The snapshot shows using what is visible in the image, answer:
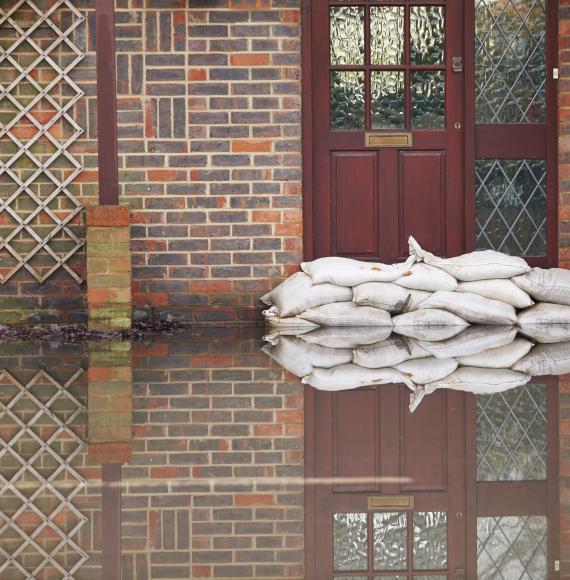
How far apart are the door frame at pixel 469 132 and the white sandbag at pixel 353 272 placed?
48 centimetres

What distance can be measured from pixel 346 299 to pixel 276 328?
46 centimetres

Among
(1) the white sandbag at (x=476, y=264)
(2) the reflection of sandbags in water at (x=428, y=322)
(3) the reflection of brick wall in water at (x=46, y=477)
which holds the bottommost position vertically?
(3) the reflection of brick wall in water at (x=46, y=477)

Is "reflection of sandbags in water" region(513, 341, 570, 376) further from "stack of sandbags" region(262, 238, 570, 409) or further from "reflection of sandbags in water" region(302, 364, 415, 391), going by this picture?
"reflection of sandbags in water" region(302, 364, 415, 391)

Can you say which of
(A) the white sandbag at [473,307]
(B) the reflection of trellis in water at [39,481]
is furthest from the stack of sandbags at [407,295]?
(B) the reflection of trellis in water at [39,481]

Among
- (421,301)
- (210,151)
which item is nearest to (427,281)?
(421,301)

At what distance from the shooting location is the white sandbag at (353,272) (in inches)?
288

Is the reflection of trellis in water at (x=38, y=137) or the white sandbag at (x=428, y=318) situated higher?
the reflection of trellis in water at (x=38, y=137)

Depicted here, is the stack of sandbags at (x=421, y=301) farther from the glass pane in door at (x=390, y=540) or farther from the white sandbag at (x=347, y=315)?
the glass pane in door at (x=390, y=540)

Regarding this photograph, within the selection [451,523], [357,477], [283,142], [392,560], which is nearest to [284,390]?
[357,477]

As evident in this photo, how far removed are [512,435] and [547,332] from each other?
130 inches

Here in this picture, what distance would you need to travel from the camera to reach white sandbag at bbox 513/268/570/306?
7.39m

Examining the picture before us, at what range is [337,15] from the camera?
792 cm

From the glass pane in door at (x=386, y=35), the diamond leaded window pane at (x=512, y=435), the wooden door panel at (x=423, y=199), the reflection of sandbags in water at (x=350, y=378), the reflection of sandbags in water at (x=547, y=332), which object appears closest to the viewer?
the diamond leaded window pane at (x=512, y=435)

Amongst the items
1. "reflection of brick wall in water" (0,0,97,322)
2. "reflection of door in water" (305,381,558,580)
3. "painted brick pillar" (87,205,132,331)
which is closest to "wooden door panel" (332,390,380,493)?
"reflection of door in water" (305,381,558,580)
